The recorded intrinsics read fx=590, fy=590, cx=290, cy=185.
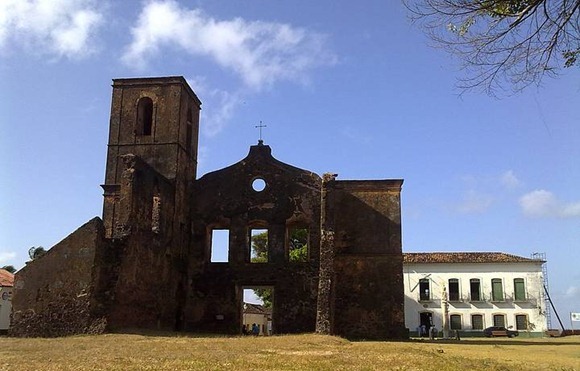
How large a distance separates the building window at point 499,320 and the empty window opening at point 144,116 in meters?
28.3

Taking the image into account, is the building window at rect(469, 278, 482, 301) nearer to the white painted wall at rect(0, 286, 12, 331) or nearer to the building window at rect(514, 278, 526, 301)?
the building window at rect(514, 278, 526, 301)

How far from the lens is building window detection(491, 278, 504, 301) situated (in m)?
41.7

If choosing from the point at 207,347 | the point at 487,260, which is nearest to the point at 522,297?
the point at 487,260

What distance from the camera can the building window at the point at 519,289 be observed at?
4134 cm

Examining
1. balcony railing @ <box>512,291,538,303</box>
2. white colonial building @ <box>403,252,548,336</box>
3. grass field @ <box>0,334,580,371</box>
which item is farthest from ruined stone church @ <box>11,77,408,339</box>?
balcony railing @ <box>512,291,538,303</box>

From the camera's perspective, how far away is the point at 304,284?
80.5 feet

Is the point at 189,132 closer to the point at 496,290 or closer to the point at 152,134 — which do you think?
the point at 152,134

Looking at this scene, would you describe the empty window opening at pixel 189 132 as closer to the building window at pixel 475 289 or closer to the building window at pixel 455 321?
the building window at pixel 455 321

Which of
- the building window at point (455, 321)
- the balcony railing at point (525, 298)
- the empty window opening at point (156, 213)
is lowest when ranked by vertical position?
the building window at point (455, 321)

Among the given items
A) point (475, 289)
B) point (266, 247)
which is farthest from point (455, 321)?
point (266, 247)

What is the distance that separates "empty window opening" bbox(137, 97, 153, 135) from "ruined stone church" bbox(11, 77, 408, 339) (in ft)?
0.15

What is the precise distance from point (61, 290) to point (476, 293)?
103ft

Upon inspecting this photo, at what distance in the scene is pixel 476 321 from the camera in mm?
41812

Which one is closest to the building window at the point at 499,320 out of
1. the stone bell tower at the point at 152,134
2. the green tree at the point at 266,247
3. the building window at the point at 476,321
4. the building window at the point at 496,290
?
the building window at the point at 476,321
